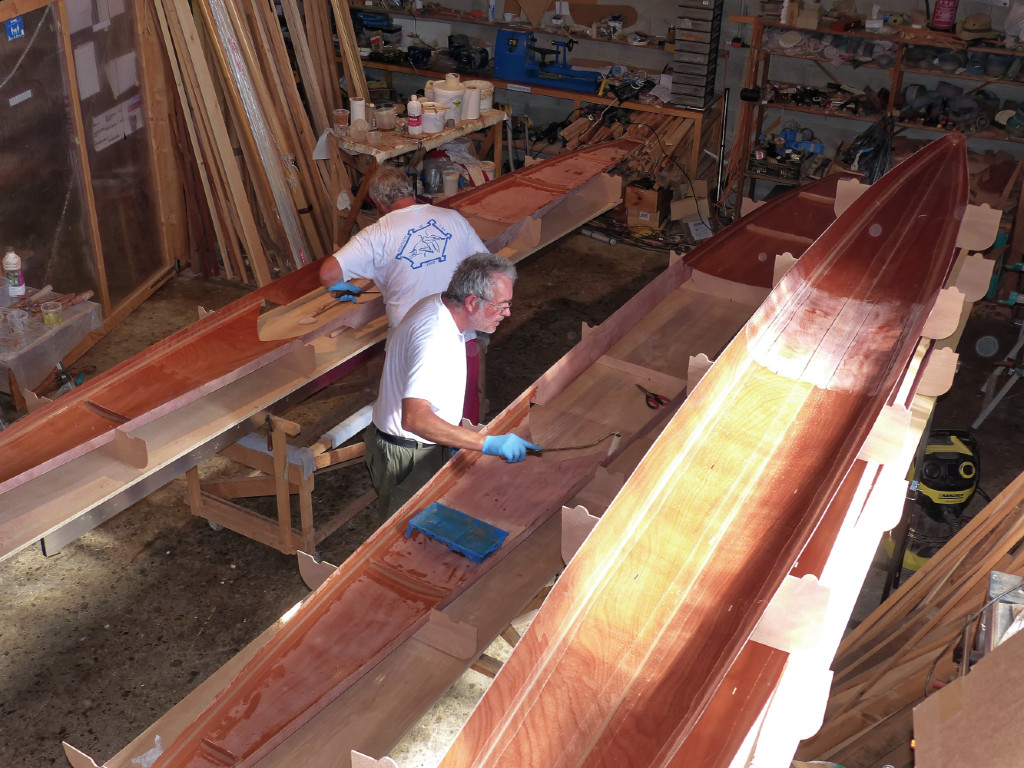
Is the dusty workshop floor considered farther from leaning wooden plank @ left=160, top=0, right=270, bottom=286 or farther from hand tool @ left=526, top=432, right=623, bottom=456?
leaning wooden plank @ left=160, top=0, right=270, bottom=286

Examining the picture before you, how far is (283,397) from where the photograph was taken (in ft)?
16.6

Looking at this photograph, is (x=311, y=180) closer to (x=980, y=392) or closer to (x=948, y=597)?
(x=980, y=392)

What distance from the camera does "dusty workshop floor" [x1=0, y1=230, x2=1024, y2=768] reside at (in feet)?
15.0

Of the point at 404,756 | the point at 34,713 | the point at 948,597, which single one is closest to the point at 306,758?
the point at 404,756

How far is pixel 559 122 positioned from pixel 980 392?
16.2 ft

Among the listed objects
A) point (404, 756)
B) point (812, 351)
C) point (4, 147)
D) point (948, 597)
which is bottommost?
point (404, 756)

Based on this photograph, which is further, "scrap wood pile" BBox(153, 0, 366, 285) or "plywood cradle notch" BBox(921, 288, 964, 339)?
"scrap wood pile" BBox(153, 0, 366, 285)

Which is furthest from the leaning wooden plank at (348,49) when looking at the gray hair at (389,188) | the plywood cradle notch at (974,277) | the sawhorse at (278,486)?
the plywood cradle notch at (974,277)

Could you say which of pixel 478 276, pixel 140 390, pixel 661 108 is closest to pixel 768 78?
pixel 661 108

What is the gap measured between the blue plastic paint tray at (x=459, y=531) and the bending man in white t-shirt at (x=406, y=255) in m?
1.32

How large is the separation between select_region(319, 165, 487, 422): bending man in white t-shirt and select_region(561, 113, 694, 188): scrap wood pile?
14.2ft

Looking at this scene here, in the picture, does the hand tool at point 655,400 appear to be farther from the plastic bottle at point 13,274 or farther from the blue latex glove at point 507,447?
the plastic bottle at point 13,274

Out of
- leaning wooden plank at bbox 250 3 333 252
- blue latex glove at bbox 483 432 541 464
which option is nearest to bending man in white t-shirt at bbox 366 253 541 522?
blue latex glove at bbox 483 432 541 464

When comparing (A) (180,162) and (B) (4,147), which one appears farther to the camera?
(A) (180,162)
